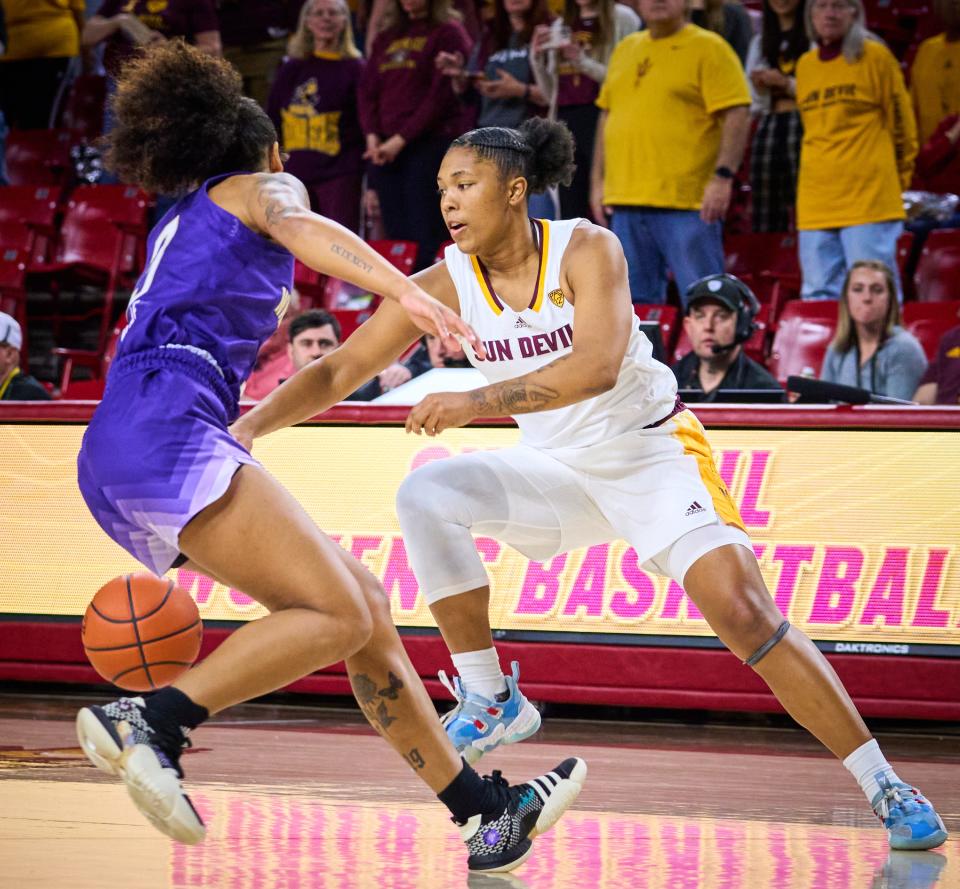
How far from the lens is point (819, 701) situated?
4.27 meters

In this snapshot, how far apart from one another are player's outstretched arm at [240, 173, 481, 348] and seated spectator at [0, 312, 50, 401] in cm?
514

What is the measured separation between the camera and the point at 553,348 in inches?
175

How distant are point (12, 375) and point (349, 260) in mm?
5513

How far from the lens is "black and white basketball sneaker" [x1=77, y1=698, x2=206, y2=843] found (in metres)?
3.20

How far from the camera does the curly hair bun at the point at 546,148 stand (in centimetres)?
454

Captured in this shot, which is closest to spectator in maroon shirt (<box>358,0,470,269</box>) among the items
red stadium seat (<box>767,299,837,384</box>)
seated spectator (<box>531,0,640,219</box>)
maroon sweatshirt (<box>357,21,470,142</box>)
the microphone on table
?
maroon sweatshirt (<box>357,21,470,142</box>)

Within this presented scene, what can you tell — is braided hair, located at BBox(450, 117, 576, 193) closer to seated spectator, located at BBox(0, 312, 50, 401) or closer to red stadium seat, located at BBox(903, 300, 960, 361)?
seated spectator, located at BBox(0, 312, 50, 401)

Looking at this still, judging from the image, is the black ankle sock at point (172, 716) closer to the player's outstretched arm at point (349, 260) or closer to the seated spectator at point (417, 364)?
the player's outstretched arm at point (349, 260)

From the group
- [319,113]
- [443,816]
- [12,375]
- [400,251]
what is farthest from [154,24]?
[443,816]

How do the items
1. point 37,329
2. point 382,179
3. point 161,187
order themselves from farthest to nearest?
1. point 37,329
2. point 382,179
3. point 161,187

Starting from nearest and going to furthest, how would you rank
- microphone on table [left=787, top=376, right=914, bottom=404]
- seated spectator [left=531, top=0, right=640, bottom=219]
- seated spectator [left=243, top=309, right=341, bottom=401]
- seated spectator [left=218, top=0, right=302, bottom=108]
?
microphone on table [left=787, top=376, right=914, bottom=404]
seated spectator [left=243, top=309, right=341, bottom=401]
seated spectator [left=531, top=0, right=640, bottom=219]
seated spectator [left=218, top=0, right=302, bottom=108]

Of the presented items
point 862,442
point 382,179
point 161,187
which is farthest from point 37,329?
point 161,187

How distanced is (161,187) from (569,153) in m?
1.38

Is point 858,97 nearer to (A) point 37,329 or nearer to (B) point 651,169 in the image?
(B) point 651,169
